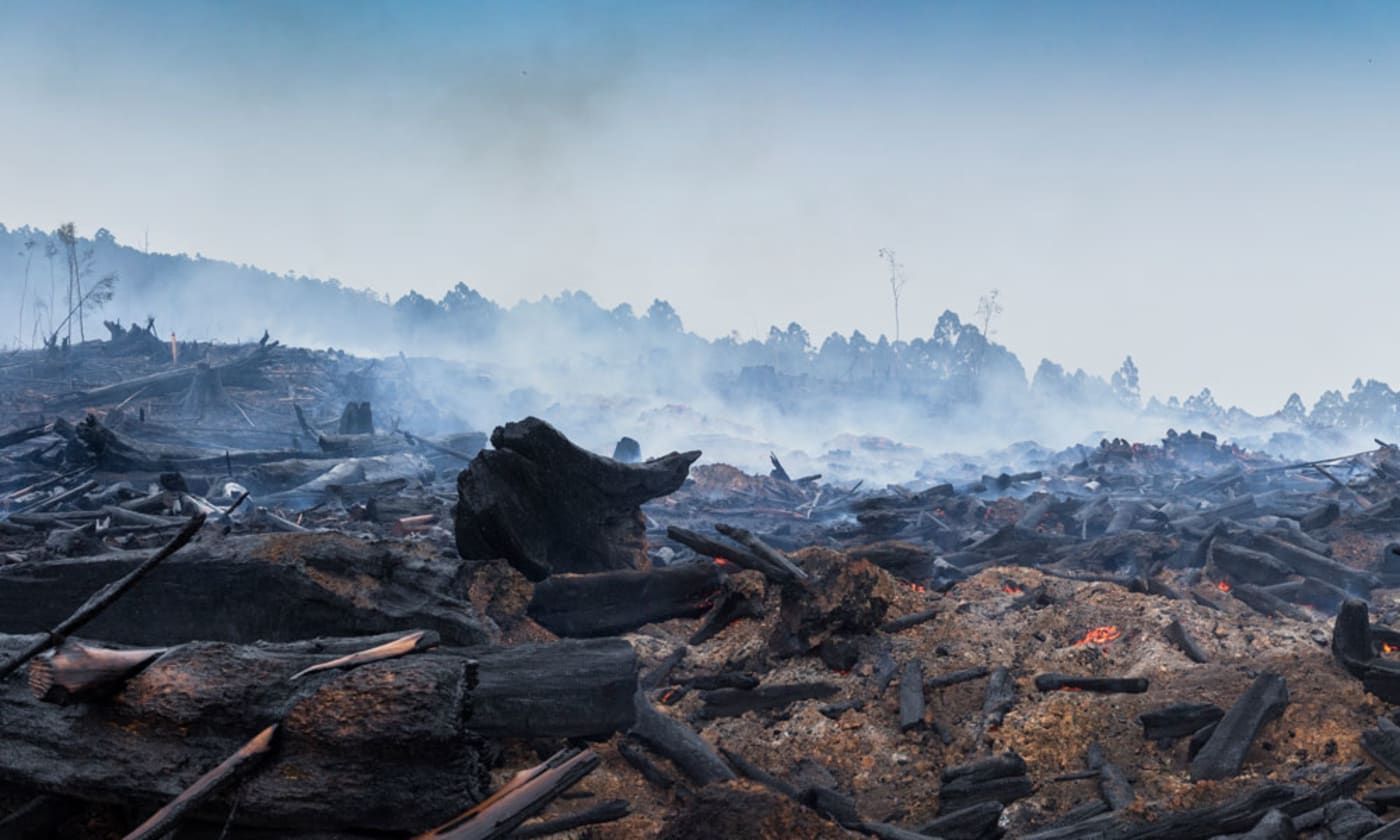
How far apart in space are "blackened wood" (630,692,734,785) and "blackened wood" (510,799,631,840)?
2.17 ft

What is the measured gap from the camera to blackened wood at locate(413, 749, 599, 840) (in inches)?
106

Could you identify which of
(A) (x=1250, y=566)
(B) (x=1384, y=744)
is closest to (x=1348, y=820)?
(B) (x=1384, y=744)

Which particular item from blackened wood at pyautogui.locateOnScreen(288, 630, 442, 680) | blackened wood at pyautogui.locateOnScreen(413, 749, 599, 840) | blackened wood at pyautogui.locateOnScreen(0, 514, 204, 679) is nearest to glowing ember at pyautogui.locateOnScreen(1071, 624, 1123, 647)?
blackened wood at pyautogui.locateOnScreen(413, 749, 599, 840)

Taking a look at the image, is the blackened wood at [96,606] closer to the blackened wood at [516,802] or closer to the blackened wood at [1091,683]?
the blackened wood at [516,802]

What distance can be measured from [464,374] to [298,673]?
4123 cm

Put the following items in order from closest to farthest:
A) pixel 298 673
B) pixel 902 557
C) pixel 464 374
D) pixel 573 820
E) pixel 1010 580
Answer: pixel 298 673
pixel 573 820
pixel 902 557
pixel 1010 580
pixel 464 374

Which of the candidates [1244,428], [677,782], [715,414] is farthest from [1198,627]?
[1244,428]

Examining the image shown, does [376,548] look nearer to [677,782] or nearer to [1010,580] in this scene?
[677,782]

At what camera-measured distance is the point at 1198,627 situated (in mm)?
6672

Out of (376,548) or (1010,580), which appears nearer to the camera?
(376,548)

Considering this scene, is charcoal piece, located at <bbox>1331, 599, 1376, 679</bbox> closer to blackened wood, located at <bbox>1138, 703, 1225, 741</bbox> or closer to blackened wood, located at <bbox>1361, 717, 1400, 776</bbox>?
blackened wood, located at <bbox>1361, 717, 1400, 776</bbox>

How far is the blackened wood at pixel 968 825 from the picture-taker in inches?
151

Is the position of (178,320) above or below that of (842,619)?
above

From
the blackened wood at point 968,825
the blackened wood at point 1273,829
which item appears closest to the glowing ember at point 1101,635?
the blackened wood at point 968,825
